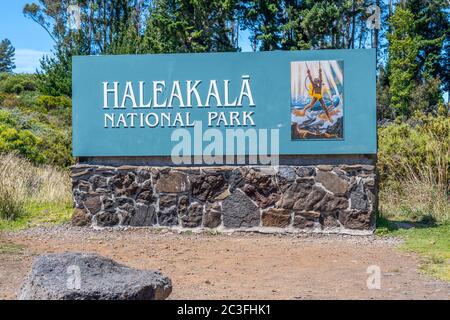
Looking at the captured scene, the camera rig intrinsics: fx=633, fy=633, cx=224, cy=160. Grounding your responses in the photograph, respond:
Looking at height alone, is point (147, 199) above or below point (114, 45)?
below

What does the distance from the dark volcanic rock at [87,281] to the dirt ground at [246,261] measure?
0.62m

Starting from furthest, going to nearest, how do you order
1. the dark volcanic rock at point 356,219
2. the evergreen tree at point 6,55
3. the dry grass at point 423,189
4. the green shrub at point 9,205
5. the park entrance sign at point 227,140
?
the evergreen tree at point 6,55 → the dry grass at point 423,189 → the green shrub at point 9,205 → the park entrance sign at point 227,140 → the dark volcanic rock at point 356,219

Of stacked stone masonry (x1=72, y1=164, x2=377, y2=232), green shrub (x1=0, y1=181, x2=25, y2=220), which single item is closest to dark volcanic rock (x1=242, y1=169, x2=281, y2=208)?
stacked stone masonry (x1=72, y1=164, x2=377, y2=232)

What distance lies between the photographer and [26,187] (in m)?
13.3

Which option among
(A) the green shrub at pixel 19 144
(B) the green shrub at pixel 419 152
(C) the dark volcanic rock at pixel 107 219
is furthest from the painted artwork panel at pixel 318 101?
(A) the green shrub at pixel 19 144

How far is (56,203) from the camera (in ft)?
42.1

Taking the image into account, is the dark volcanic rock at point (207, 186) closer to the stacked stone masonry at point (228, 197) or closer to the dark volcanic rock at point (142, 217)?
the stacked stone masonry at point (228, 197)

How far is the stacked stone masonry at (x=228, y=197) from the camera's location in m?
10.1

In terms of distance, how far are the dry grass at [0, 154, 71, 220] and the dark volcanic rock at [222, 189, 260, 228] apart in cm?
396

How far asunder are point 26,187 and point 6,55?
61.5 meters

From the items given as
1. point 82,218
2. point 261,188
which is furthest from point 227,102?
point 82,218

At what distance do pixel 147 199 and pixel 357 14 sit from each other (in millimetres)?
30757
